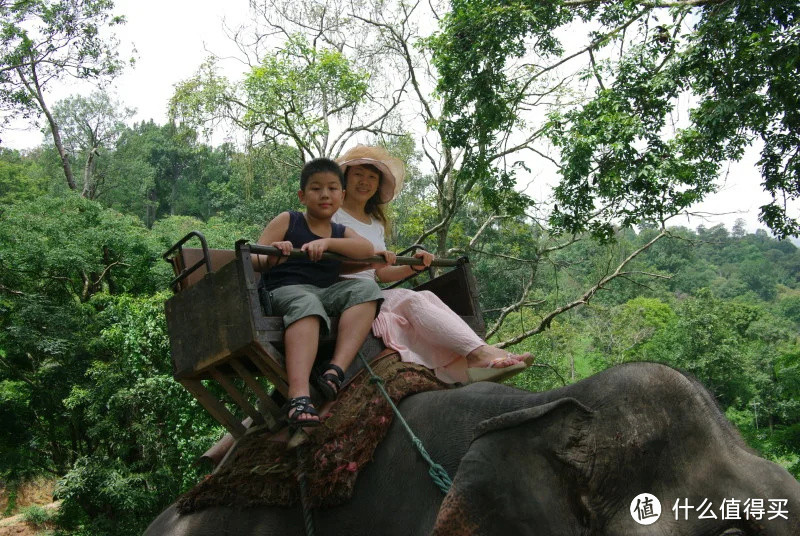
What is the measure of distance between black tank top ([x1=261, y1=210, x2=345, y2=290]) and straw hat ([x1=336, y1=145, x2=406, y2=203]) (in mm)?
517

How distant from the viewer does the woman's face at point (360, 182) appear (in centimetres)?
428

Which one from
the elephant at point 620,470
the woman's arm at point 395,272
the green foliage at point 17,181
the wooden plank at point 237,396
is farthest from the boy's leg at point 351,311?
the green foliage at point 17,181

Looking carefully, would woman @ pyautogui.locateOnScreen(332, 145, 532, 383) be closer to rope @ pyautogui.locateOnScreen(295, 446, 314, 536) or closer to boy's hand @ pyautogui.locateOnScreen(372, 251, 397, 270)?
boy's hand @ pyautogui.locateOnScreen(372, 251, 397, 270)

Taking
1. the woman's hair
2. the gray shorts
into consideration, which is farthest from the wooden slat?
the woman's hair

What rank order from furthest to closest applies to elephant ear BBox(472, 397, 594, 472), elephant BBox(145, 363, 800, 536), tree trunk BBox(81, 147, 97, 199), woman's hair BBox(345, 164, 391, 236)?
tree trunk BBox(81, 147, 97, 199) < woman's hair BBox(345, 164, 391, 236) < elephant ear BBox(472, 397, 594, 472) < elephant BBox(145, 363, 800, 536)

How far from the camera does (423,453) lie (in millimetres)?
2725

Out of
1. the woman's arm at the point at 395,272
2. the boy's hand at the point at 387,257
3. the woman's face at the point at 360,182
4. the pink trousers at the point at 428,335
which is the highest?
the woman's face at the point at 360,182

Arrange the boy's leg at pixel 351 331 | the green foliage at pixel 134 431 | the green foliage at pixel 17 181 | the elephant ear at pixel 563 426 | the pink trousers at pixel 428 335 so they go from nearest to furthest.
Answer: the elephant ear at pixel 563 426
the boy's leg at pixel 351 331
the pink trousers at pixel 428 335
the green foliage at pixel 134 431
the green foliage at pixel 17 181

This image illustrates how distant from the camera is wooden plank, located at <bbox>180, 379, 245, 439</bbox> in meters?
3.83

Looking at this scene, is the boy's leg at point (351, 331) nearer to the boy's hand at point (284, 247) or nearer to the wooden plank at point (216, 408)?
the boy's hand at point (284, 247)

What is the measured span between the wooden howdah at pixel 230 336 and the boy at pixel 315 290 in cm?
10

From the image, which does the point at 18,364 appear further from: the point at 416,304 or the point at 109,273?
the point at 416,304

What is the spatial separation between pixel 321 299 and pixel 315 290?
93 mm

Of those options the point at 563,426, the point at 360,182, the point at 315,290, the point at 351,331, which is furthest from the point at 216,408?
the point at 563,426
